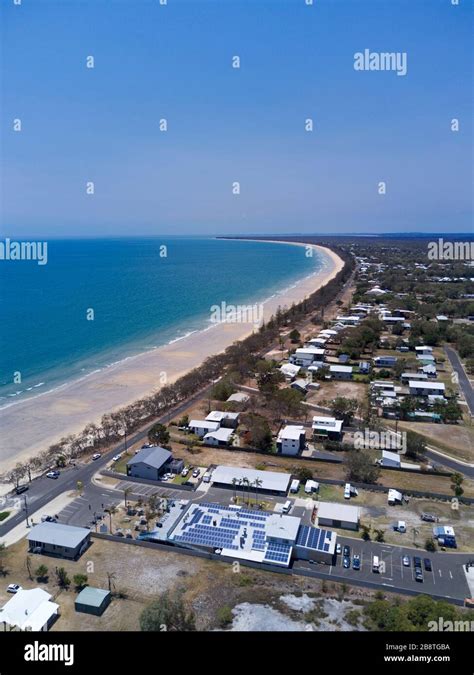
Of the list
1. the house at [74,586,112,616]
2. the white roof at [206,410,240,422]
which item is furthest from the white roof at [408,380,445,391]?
the house at [74,586,112,616]

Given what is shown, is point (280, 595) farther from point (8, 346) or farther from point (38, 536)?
point (8, 346)

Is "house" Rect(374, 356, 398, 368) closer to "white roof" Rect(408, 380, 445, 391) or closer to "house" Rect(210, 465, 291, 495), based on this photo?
"white roof" Rect(408, 380, 445, 391)

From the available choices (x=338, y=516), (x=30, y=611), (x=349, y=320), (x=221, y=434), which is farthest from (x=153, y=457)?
(x=349, y=320)

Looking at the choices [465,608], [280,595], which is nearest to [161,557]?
[280,595]

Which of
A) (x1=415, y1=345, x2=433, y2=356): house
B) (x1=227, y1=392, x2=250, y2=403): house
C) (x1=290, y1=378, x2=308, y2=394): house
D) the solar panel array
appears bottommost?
the solar panel array

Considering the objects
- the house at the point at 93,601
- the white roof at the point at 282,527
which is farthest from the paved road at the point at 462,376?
the house at the point at 93,601
